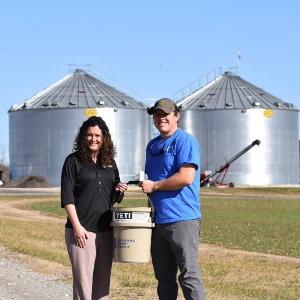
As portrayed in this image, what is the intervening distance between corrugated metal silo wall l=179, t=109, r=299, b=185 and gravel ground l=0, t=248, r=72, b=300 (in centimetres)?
6901

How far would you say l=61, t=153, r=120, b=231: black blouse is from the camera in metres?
8.55

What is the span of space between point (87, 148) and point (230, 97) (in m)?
79.1

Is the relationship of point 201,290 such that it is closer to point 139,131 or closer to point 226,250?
point 226,250

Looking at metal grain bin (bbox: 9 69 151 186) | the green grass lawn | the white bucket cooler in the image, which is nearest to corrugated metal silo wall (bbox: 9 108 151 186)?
metal grain bin (bbox: 9 69 151 186)

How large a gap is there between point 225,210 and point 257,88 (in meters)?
50.5

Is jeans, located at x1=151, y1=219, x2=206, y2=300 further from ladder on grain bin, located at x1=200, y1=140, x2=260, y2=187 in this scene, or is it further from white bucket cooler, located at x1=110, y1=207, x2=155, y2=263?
ladder on grain bin, located at x1=200, y1=140, x2=260, y2=187

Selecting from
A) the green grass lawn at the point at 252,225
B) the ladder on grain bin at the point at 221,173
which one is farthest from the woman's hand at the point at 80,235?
the ladder on grain bin at the point at 221,173

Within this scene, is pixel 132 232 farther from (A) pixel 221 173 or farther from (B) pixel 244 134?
(B) pixel 244 134

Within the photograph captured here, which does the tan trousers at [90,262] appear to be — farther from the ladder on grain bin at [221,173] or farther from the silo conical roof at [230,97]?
the silo conical roof at [230,97]

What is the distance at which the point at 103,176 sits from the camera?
340 inches

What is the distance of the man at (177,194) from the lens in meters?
8.45

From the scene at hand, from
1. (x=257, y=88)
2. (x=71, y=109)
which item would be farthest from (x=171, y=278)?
(x=257, y=88)

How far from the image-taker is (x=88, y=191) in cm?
860

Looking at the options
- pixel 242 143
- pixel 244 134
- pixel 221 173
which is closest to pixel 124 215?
pixel 221 173
